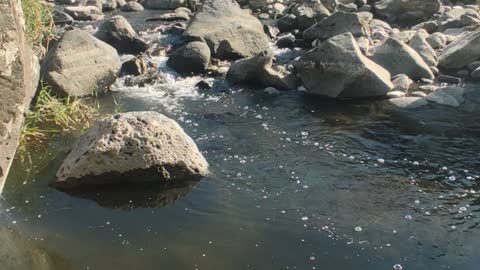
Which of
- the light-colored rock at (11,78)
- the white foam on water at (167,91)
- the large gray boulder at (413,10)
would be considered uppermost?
the light-colored rock at (11,78)

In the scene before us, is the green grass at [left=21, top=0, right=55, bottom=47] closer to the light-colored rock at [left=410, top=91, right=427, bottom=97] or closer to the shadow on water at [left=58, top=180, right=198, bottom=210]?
the shadow on water at [left=58, top=180, right=198, bottom=210]

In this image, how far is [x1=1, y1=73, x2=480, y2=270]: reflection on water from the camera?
5816 millimetres

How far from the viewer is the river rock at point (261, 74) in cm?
1172

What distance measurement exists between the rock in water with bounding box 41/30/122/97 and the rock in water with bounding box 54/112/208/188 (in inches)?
135

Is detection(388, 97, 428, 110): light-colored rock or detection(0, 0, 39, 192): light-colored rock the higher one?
detection(0, 0, 39, 192): light-colored rock

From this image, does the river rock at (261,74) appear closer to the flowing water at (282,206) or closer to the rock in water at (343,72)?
the rock in water at (343,72)

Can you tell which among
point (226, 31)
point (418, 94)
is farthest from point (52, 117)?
point (418, 94)

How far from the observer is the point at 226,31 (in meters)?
13.9

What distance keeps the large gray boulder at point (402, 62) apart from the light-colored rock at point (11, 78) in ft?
27.4

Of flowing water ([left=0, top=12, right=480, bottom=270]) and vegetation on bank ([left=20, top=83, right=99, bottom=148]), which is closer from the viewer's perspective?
flowing water ([left=0, top=12, right=480, bottom=270])

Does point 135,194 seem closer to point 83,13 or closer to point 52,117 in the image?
point 52,117

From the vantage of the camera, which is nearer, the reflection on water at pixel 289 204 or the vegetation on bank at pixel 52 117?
the reflection on water at pixel 289 204

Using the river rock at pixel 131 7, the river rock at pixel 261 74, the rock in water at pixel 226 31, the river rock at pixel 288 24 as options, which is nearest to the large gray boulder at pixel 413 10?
the river rock at pixel 288 24

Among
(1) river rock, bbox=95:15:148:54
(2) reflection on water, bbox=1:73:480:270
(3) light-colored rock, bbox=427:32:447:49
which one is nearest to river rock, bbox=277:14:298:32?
(3) light-colored rock, bbox=427:32:447:49
